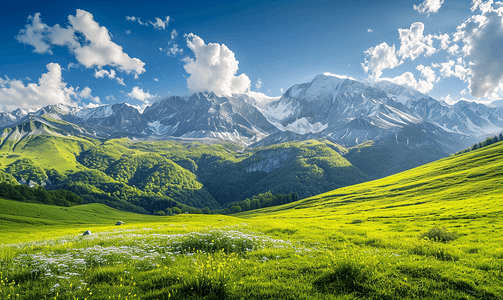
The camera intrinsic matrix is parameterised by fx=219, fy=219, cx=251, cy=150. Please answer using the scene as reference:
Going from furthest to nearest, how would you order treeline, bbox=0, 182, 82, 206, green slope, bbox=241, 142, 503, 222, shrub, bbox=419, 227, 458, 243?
treeline, bbox=0, 182, 82, 206, green slope, bbox=241, 142, 503, 222, shrub, bbox=419, 227, 458, 243

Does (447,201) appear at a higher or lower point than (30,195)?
lower

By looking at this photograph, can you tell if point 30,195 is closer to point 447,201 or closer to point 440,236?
point 440,236

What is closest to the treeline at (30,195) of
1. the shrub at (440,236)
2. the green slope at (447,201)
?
the green slope at (447,201)

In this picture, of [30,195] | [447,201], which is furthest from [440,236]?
[30,195]

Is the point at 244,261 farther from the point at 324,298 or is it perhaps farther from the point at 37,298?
the point at 37,298

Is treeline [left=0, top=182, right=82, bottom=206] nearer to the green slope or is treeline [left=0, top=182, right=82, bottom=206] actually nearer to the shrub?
the green slope

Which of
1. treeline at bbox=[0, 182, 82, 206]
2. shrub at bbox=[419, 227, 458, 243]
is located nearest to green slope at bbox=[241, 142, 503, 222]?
shrub at bbox=[419, 227, 458, 243]

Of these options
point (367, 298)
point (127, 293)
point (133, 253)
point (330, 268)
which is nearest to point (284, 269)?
point (330, 268)

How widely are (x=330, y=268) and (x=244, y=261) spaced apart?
434 cm

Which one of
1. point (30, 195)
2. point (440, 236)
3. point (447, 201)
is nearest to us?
point (440, 236)

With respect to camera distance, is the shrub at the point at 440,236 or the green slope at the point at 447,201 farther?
the green slope at the point at 447,201

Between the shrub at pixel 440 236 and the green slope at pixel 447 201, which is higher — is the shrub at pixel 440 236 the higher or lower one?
the higher one

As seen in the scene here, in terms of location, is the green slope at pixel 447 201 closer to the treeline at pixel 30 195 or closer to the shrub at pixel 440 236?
the shrub at pixel 440 236

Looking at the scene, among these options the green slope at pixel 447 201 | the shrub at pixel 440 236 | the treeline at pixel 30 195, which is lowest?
the green slope at pixel 447 201
